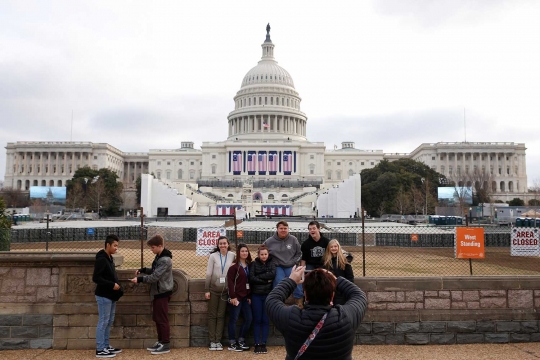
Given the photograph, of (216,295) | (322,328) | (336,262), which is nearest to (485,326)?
(336,262)

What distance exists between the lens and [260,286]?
8.23m

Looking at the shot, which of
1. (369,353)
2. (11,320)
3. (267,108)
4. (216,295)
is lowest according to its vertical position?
(369,353)

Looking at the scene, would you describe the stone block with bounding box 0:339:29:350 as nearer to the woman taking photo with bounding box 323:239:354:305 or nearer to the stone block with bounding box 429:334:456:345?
the woman taking photo with bounding box 323:239:354:305

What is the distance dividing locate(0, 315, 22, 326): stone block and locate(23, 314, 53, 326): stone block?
10 cm

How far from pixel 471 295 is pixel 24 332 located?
27.3ft

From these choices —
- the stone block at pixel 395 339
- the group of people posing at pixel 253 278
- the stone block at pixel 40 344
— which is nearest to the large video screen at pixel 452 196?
the stone block at pixel 395 339

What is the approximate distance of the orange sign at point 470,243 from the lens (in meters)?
13.8

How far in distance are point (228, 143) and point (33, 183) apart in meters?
55.4

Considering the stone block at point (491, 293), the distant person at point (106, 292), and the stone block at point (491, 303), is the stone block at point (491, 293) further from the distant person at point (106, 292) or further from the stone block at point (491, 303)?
the distant person at point (106, 292)

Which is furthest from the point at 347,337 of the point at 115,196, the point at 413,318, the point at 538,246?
the point at 115,196

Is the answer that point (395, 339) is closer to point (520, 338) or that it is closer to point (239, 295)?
point (520, 338)

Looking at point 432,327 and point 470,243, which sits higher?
point 470,243

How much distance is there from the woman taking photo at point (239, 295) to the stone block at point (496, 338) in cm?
451

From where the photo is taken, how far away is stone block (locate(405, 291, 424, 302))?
8.96m
